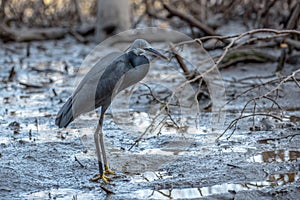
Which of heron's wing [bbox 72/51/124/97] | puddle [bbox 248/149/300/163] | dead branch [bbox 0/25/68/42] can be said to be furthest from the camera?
dead branch [bbox 0/25/68/42]

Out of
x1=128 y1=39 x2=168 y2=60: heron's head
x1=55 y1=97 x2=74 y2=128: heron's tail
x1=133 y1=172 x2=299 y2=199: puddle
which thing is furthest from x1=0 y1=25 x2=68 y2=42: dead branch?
x1=133 y1=172 x2=299 y2=199: puddle

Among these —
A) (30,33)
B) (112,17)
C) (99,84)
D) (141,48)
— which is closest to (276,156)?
A: (141,48)

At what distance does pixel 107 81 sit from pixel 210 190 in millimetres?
1052

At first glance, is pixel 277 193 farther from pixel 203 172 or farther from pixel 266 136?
pixel 266 136

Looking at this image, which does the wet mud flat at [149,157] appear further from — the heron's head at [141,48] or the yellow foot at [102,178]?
the heron's head at [141,48]

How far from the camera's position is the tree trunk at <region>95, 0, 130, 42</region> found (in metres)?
12.5

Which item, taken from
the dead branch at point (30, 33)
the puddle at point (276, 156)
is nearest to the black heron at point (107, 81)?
the puddle at point (276, 156)

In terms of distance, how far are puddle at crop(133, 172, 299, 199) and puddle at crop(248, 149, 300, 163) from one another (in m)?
0.43

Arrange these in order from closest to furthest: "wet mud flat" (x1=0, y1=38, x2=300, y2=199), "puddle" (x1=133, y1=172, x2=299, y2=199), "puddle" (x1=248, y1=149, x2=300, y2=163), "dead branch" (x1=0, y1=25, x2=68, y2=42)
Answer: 1. "puddle" (x1=133, y1=172, x2=299, y2=199)
2. "wet mud flat" (x1=0, y1=38, x2=300, y2=199)
3. "puddle" (x1=248, y1=149, x2=300, y2=163)
4. "dead branch" (x1=0, y1=25, x2=68, y2=42)

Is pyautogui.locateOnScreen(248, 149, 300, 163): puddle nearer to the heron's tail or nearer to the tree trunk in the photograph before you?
the heron's tail

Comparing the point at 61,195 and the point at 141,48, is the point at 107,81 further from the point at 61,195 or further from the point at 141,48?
the point at 61,195

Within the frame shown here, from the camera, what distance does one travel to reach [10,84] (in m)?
8.57

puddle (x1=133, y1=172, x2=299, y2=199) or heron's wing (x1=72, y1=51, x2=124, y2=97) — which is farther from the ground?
heron's wing (x1=72, y1=51, x2=124, y2=97)

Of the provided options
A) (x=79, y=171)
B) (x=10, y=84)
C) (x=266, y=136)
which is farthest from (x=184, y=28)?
(x=79, y=171)
